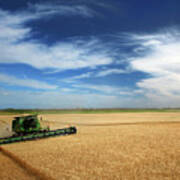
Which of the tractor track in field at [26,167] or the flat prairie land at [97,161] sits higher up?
the flat prairie land at [97,161]

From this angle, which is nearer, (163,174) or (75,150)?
(163,174)

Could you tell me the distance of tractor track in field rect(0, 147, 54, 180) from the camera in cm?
1196

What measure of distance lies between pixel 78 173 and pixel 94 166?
1496mm

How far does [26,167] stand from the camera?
13797mm

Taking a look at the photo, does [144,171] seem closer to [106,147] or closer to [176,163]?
[176,163]

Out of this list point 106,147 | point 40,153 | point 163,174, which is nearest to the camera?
point 163,174

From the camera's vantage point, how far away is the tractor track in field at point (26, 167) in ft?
39.2

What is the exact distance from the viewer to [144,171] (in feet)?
40.5

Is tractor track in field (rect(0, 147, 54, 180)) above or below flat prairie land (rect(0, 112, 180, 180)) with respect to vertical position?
below

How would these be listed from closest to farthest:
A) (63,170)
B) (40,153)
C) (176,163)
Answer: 1. (63,170)
2. (176,163)
3. (40,153)

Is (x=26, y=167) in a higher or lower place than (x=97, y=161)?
lower

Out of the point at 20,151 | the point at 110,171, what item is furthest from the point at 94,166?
the point at 20,151

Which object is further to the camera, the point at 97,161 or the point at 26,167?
the point at 97,161

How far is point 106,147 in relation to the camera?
1873 cm
